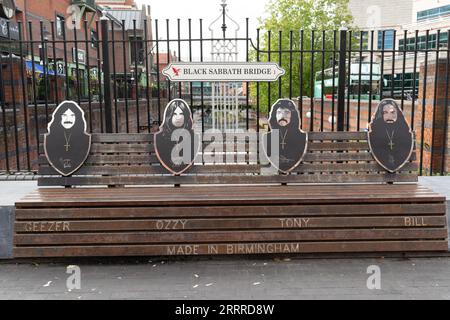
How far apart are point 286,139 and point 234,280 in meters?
1.74

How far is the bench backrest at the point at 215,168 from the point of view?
185 inches

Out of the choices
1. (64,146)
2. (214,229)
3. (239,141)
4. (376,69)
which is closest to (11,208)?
(64,146)

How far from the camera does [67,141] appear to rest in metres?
4.74

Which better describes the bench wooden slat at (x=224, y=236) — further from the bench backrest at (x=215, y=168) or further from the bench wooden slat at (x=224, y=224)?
the bench backrest at (x=215, y=168)

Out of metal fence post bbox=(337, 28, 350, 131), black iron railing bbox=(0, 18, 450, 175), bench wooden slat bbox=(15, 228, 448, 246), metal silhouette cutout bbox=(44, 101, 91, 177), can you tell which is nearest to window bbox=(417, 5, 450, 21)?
black iron railing bbox=(0, 18, 450, 175)

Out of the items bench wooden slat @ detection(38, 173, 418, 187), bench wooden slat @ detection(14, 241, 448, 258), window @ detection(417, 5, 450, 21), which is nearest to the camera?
bench wooden slat @ detection(14, 241, 448, 258)

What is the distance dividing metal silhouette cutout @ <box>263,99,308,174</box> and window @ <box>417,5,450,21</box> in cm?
5404

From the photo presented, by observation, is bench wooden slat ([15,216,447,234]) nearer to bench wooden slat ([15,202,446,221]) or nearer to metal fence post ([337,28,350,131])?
bench wooden slat ([15,202,446,221])

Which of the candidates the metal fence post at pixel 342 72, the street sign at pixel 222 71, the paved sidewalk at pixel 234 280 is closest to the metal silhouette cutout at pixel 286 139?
the street sign at pixel 222 71

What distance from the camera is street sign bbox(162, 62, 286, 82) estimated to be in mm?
5219

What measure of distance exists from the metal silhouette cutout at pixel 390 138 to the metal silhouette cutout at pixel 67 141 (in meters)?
3.11

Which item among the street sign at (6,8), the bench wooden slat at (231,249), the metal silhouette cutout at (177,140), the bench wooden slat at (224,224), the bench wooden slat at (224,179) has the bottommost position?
the bench wooden slat at (231,249)

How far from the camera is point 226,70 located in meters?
5.25

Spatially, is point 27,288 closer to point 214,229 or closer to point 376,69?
point 214,229
